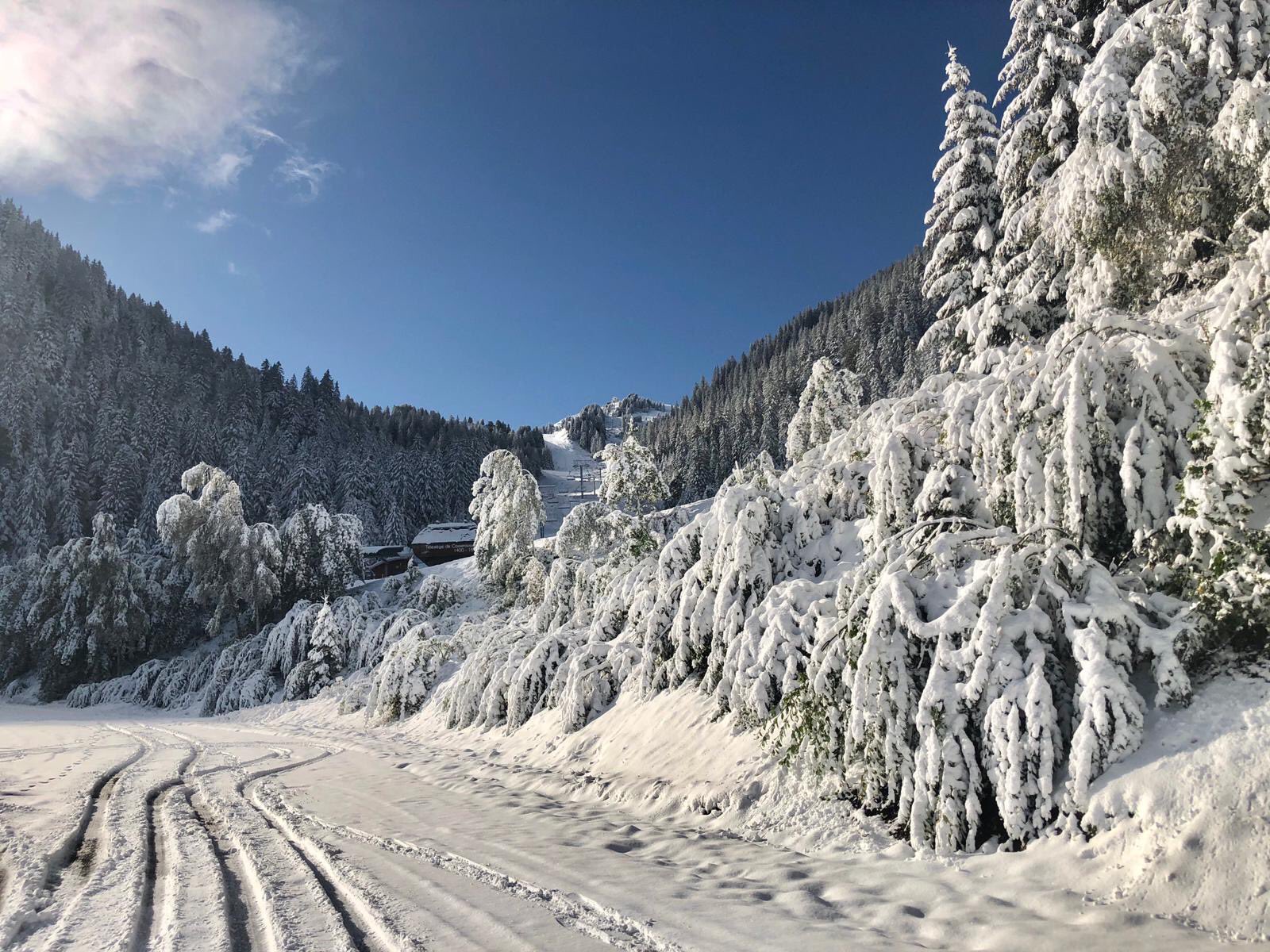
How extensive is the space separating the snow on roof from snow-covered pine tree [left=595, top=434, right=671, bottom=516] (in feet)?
137

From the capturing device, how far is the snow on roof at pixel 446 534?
57.8 metres

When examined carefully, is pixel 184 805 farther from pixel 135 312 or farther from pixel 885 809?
pixel 135 312

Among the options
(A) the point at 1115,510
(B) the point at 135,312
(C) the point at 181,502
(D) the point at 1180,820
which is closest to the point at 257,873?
(D) the point at 1180,820

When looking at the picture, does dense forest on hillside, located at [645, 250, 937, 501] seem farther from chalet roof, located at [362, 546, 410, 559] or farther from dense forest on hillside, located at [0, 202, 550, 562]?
chalet roof, located at [362, 546, 410, 559]

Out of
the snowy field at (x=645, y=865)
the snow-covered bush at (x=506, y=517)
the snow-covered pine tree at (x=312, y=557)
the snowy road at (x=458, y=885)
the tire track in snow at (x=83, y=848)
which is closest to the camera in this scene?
the snowy field at (x=645, y=865)

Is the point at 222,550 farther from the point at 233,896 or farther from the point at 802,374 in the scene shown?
the point at 802,374

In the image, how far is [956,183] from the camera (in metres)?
15.5

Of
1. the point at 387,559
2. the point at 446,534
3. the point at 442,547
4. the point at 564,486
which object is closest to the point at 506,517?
the point at 387,559

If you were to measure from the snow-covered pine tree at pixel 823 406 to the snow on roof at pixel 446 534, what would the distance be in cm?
3530

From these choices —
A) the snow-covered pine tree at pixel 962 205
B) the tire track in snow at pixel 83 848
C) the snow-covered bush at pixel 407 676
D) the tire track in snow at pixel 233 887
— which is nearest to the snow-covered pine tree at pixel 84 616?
the snow-covered bush at pixel 407 676

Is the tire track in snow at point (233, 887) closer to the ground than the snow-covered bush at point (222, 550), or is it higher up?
closer to the ground

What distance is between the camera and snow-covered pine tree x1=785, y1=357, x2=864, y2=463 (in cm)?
2694

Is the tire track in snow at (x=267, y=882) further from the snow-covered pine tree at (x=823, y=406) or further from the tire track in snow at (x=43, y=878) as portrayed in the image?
the snow-covered pine tree at (x=823, y=406)

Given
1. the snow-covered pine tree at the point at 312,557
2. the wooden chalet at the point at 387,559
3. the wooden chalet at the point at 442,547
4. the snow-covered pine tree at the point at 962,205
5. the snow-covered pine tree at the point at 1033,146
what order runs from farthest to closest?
1. the wooden chalet at the point at 442,547
2. the wooden chalet at the point at 387,559
3. the snow-covered pine tree at the point at 312,557
4. the snow-covered pine tree at the point at 962,205
5. the snow-covered pine tree at the point at 1033,146
